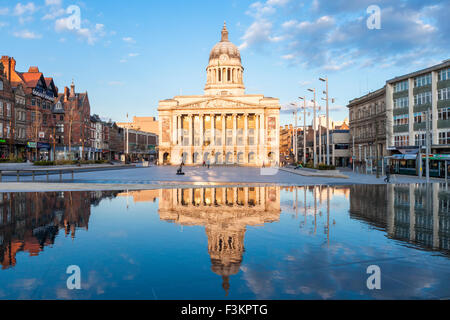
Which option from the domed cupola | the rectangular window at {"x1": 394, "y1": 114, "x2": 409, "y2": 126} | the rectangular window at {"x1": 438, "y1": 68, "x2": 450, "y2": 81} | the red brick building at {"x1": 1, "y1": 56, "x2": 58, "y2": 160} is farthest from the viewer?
the domed cupola

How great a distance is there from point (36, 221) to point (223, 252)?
781 centimetres

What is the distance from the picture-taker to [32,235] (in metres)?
10.0

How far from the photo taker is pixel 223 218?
1259cm

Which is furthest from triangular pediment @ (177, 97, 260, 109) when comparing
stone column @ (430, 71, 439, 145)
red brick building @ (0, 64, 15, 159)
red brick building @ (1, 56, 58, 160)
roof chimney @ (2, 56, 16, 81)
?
stone column @ (430, 71, 439, 145)

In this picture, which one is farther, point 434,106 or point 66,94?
point 66,94

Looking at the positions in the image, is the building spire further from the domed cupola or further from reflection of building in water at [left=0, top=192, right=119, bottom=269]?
reflection of building in water at [left=0, top=192, right=119, bottom=269]

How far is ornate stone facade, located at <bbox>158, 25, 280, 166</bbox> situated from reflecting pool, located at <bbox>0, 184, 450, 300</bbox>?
A: 89.5 metres

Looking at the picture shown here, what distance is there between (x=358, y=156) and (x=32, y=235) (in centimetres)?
7576

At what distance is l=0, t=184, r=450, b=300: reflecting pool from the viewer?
591 cm

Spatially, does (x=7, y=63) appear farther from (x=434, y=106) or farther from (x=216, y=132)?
(x=434, y=106)

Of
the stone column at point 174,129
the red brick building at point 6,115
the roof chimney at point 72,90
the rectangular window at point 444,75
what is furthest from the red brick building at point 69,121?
the rectangular window at point 444,75

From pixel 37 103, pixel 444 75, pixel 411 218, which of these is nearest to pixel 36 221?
pixel 411 218
